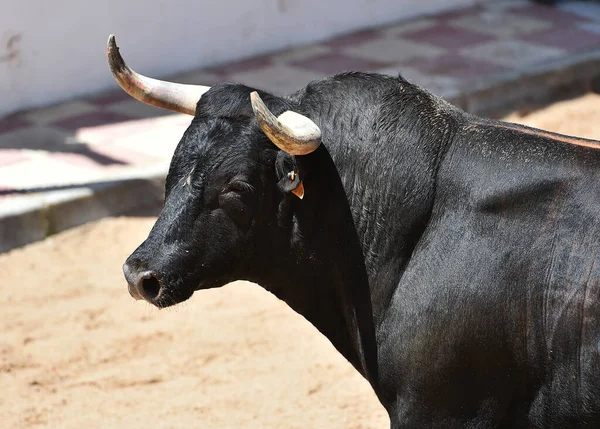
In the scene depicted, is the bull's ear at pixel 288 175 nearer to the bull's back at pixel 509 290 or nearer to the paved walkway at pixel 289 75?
the bull's back at pixel 509 290

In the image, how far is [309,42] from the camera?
10016 mm

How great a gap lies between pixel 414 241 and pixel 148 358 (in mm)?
2396

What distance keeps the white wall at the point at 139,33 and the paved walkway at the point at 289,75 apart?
0.44 ft

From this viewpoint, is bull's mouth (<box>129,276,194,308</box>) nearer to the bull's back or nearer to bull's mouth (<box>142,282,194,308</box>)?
bull's mouth (<box>142,282,194,308</box>)

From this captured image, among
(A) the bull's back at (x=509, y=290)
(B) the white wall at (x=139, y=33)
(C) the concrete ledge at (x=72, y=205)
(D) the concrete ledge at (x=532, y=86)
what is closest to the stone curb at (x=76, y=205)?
(C) the concrete ledge at (x=72, y=205)

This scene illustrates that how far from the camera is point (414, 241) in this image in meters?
3.34

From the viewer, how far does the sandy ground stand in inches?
189

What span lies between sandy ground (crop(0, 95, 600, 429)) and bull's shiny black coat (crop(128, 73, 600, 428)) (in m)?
1.37

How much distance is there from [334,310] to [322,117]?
684 mm

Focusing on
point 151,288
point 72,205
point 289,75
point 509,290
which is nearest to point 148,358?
point 72,205

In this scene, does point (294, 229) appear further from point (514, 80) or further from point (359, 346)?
Result: point (514, 80)

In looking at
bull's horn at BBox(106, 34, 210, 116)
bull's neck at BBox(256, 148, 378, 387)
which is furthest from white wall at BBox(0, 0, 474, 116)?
bull's neck at BBox(256, 148, 378, 387)

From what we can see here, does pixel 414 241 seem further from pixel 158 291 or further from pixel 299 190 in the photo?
Result: pixel 158 291

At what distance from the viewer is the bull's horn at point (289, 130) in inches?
123
